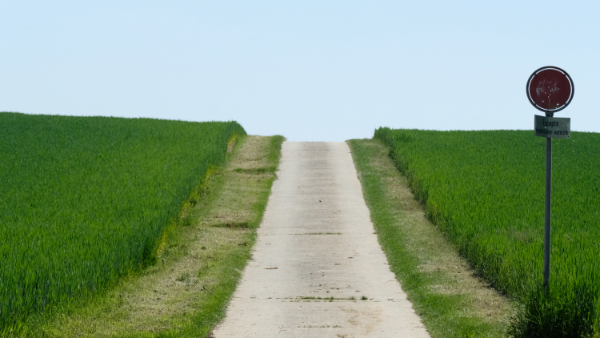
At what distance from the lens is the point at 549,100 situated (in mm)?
10008

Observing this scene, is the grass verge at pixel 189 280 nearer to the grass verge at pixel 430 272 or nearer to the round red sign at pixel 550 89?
the grass verge at pixel 430 272

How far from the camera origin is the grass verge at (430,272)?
11016mm

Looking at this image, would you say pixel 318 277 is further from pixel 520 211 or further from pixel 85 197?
pixel 85 197

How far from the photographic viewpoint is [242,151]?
32.3m

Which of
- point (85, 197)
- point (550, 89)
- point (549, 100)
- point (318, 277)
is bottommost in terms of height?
point (318, 277)

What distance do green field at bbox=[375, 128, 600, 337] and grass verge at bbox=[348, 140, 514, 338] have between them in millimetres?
349

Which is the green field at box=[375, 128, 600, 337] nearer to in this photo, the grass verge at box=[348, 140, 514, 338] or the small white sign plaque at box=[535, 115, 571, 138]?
the grass verge at box=[348, 140, 514, 338]

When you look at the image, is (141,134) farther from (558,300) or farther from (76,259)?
(558,300)

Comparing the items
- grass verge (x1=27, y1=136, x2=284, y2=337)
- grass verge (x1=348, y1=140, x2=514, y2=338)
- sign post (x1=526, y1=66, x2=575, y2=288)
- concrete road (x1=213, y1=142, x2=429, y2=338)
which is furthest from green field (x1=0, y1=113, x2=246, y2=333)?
sign post (x1=526, y1=66, x2=575, y2=288)

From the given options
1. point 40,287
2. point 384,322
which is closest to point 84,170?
point 40,287

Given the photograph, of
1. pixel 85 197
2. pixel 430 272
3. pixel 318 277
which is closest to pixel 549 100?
pixel 430 272

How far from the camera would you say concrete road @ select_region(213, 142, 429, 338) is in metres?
10.9

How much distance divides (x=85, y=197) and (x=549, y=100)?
13.4 meters

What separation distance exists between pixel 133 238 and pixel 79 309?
3625 millimetres
